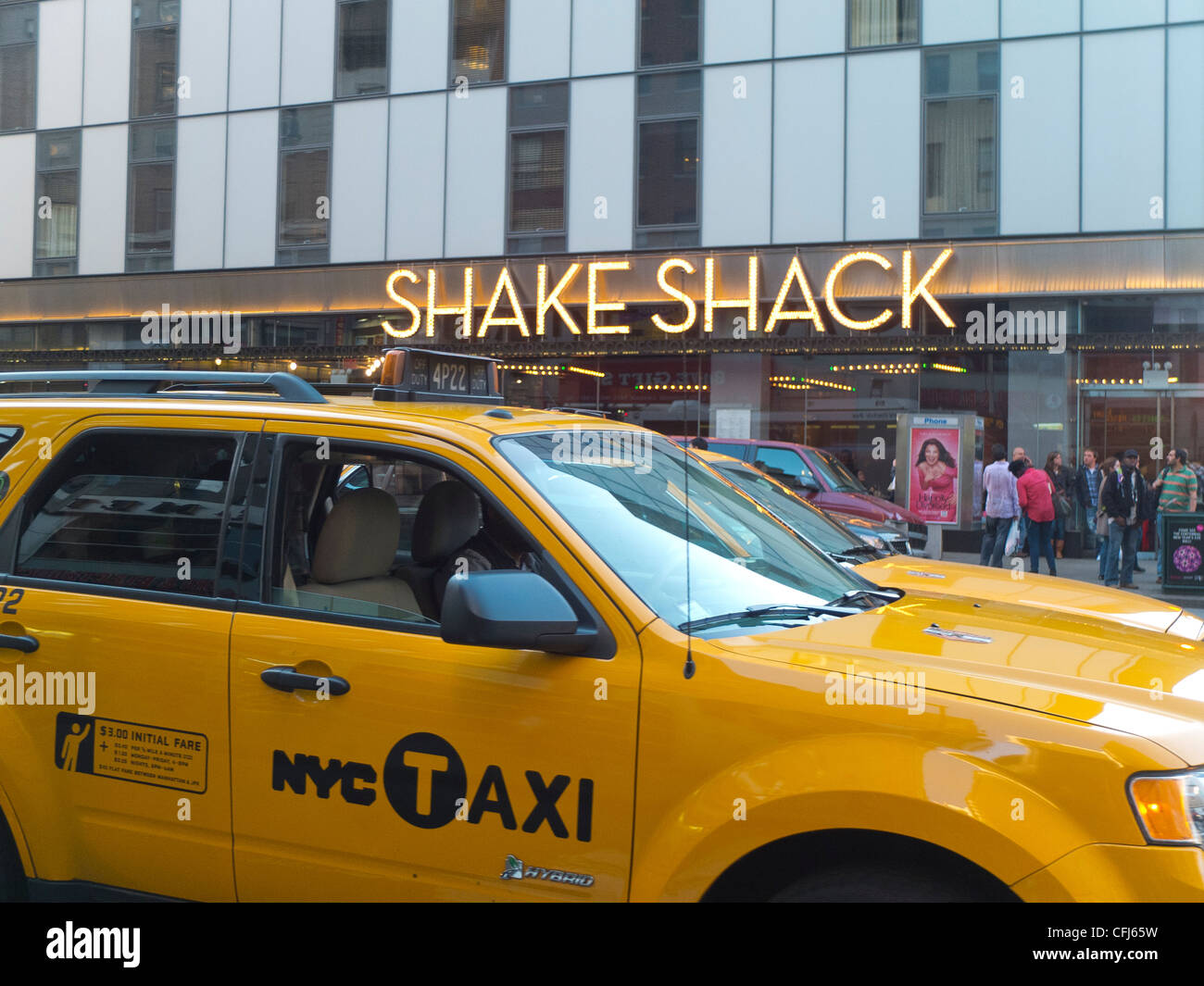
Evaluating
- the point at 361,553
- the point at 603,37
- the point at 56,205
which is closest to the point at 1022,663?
the point at 361,553

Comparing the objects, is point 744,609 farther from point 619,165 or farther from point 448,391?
point 619,165

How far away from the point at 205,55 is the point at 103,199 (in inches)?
159

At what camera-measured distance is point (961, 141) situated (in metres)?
19.1

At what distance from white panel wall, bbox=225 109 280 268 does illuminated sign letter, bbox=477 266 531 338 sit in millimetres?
5251

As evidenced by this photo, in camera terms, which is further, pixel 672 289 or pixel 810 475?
pixel 672 289

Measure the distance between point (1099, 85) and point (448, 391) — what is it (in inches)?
702

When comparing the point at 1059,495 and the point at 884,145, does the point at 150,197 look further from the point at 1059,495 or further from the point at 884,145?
the point at 1059,495

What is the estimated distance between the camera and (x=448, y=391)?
4078 millimetres

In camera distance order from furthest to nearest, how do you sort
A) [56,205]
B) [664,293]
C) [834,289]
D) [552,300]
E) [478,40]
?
[56,205] < [478,40] < [552,300] < [664,293] < [834,289]

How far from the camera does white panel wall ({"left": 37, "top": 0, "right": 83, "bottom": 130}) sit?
2519cm

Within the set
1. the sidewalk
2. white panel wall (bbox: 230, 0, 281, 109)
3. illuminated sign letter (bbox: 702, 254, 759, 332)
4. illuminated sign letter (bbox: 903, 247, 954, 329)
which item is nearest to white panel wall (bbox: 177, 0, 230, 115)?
white panel wall (bbox: 230, 0, 281, 109)

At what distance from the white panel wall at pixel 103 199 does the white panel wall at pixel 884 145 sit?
16.0m

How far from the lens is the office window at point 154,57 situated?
2420 centimetres

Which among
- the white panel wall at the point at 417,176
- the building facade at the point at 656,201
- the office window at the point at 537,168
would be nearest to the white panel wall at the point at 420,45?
the building facade at the point at 656,201
